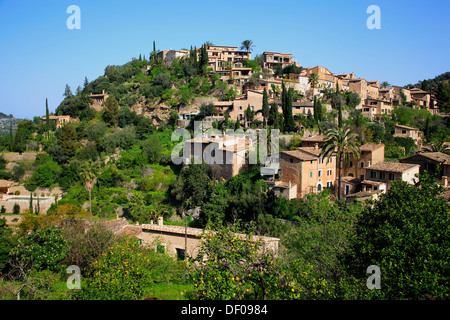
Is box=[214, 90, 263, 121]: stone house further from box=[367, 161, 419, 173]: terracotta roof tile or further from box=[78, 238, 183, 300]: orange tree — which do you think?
box=[78, 238, 183, 300]: orange tree

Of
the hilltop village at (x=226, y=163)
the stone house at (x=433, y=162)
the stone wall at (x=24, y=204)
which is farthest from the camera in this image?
the stone wall at (x=24, y=204)

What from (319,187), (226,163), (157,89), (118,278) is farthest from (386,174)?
(157,89)

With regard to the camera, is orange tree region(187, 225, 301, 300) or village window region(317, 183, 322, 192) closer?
orange tree region(187, 225, 301, 300)

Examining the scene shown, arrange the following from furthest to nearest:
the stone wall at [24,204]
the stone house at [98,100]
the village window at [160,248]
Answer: the stone house at [98,100], the stone wall at [24,204], the village window at [160,248]

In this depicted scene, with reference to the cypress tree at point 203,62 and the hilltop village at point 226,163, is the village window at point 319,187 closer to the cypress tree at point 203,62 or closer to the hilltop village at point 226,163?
the hilltop village at point 226,163

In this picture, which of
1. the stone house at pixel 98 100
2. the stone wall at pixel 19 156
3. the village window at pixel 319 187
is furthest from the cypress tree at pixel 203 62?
the village window at pixel 319 187

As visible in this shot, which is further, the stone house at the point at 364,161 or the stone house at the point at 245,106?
the stone house at the point at 245,106

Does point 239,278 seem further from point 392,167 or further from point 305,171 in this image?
point 392,167

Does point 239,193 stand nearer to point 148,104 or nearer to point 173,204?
point 173,204

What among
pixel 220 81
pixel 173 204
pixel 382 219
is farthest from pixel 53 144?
pixel 382 219

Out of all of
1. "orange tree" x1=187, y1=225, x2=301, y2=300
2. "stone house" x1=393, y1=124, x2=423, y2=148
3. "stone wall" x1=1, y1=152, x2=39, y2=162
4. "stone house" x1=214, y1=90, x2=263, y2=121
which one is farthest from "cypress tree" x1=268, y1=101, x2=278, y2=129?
"orange tree" x1=187, y1=225, x2=301, y2=300

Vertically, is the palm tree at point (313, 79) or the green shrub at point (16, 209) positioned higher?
the palm tree at point (313, 79)

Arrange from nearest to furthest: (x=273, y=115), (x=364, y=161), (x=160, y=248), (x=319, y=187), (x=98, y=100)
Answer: (x=160, y=248) → (x=319, y=187) → (x=364, y=161) → (x=273, y=115) → (x=98, y=100)

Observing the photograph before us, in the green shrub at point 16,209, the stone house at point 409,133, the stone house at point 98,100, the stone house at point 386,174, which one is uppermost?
the stone house at point 98,100
